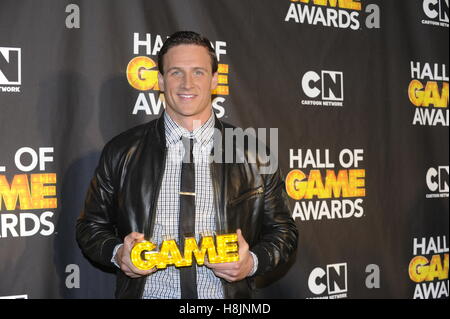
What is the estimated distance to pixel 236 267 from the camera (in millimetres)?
1708

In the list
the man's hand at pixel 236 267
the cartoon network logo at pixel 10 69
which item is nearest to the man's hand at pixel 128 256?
the man's hand at pixel 236 267

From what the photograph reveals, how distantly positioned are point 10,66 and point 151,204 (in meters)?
0.99

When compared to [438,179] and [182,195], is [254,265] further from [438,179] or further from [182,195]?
[438,179]

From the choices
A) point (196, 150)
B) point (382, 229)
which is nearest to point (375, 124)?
point (382, 229)

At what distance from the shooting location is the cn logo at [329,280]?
2760 mm

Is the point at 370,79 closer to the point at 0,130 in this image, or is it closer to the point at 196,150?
the point at 196,150

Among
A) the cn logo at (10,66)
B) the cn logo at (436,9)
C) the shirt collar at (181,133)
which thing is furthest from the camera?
the cn logo at (436,9)

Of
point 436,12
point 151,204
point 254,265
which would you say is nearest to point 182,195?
point 151,204

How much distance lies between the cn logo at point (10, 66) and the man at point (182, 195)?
64 cm

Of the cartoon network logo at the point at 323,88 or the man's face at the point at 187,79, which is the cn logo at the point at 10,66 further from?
the cartoon network logo at the point at 323,88
